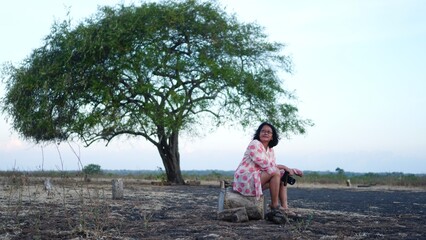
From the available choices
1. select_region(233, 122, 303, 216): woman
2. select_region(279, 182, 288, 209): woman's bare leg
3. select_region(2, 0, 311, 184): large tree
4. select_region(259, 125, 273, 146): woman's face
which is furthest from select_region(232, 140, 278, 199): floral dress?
select_region(2, 0, 311, 184): large tree

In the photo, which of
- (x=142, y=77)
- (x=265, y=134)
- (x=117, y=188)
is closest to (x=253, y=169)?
(x=265, y=134)

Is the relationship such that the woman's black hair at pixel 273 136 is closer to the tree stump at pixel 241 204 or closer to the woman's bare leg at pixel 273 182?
the woman's bare leg at pixel 273 182

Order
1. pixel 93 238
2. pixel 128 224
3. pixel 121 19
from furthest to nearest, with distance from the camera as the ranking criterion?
pixel 121 19 < pixel 128 224 < pixel 93 238

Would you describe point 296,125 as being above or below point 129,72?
below

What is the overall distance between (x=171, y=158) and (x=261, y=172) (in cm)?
1899

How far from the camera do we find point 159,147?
2819 cm

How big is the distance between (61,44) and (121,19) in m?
2.89

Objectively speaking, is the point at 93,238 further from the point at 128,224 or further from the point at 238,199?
the point at 238,199

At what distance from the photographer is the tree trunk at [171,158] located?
28.0 meters

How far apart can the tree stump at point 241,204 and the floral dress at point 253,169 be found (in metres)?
0.08

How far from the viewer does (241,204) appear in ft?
31.3

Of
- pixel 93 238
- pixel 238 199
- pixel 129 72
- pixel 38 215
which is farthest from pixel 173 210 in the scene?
pixel 129 72

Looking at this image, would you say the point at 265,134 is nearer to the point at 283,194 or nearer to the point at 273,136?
the point at 273,136

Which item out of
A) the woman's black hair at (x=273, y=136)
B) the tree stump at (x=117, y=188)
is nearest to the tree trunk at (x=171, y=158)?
the tree stump at (x=117, y=188)
